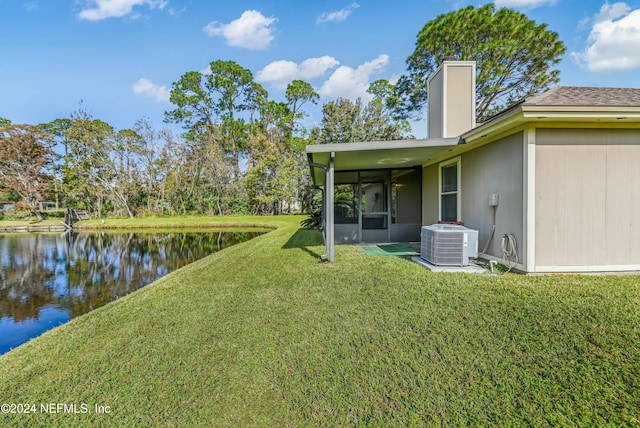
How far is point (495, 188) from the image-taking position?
4.74m

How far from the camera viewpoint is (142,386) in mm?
2268

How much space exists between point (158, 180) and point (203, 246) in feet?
51.3

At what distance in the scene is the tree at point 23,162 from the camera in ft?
72.8

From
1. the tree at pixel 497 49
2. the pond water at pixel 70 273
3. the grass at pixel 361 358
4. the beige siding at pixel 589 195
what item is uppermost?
the tree at pixel 497 49

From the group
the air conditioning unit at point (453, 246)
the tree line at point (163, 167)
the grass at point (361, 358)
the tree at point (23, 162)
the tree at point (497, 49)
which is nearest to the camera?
the grass at point (361, 358)

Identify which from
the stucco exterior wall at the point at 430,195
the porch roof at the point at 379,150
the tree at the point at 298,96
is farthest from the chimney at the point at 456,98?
the tree at the point at 298,96

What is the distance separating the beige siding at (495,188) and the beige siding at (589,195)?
255 mm

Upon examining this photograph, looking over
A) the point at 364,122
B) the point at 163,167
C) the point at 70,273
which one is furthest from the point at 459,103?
the point at 163,167

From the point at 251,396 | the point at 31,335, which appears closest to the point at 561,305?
the point at 251,396

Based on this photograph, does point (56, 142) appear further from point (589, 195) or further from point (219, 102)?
point (589, 195)

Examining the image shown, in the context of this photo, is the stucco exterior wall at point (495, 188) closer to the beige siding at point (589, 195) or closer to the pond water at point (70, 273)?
the beige siding at point (589, 195)

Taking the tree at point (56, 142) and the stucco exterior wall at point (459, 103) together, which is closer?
the stucco exterior wall at point (459, 103)

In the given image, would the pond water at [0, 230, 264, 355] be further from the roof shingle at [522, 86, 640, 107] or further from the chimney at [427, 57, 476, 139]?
the roof shingle at [522, 86, 640, 107]

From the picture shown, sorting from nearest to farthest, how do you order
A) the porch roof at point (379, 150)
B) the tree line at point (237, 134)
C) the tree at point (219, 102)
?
the porch roof at point (379, 150), the tree line at point (237, 134), the tree at point (219, 102)
